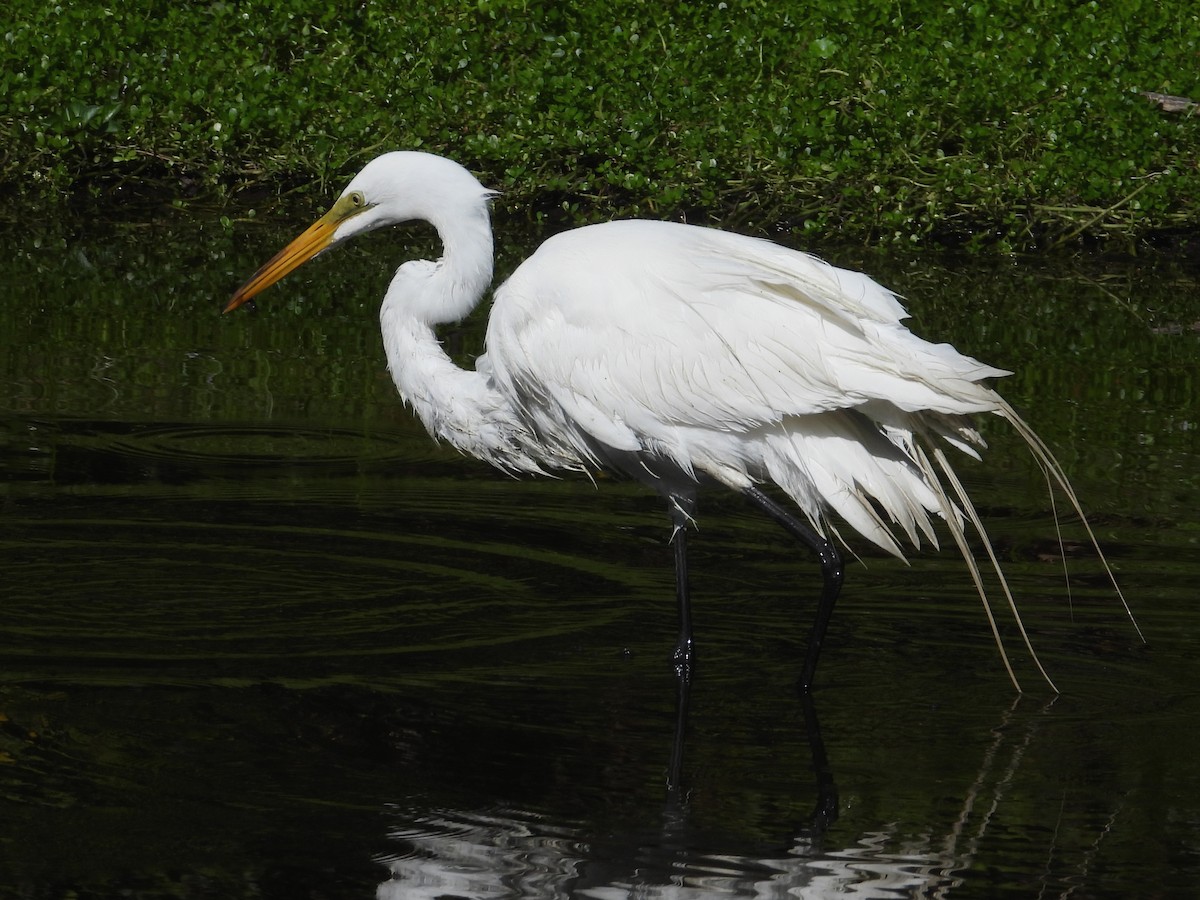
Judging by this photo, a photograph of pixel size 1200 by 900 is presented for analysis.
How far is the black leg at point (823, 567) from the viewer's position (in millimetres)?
4242

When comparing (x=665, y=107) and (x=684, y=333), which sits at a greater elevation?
(x=665, y=107)

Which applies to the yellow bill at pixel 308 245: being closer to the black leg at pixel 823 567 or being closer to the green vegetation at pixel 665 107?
the black leg at pixel 823 567

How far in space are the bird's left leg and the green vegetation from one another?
211 inches

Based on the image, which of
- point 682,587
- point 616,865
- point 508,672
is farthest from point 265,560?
point 616,865

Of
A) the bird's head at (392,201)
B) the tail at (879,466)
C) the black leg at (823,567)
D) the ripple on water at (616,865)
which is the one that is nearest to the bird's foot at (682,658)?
the black leg at (823,567)

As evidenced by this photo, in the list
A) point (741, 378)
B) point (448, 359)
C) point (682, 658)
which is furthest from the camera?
point (448, 359)

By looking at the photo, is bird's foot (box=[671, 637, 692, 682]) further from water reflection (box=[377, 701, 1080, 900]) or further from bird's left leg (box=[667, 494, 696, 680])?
water reflection (box=[377, 701, 1080, 900])

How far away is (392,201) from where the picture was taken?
194 inches

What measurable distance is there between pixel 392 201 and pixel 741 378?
1250 mm

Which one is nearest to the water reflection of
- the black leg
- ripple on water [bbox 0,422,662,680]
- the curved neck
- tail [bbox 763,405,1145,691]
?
Result: the black leg

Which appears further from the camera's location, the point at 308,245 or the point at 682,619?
the point at 308,245

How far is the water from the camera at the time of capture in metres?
3.24

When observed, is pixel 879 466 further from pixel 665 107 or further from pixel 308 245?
pixel 665 107

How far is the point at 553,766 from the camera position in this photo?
12.0 ft
